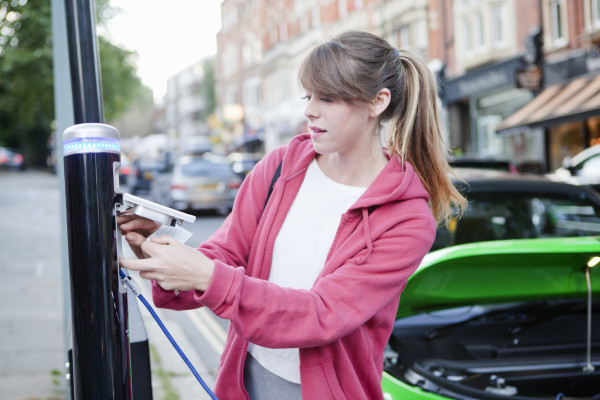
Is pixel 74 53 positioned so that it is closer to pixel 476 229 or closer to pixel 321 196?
pixel 321 196

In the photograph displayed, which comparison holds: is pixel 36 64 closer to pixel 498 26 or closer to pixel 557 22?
pixel 498 26

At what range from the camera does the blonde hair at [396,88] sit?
1.52 metres

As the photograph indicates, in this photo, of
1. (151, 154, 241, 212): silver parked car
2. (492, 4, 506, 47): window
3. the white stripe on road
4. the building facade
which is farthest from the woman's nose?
(492, 4, 506, 47): window

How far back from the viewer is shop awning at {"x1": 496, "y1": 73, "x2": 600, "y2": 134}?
14180 mm

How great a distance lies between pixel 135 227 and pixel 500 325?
2318 mm

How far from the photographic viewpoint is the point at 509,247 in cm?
252

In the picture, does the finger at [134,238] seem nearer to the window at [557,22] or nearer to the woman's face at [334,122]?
the woman's face at [334,122]

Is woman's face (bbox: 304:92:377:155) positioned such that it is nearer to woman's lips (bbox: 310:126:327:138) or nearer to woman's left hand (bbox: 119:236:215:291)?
woman's lips (bbox: 310:126:327:138)

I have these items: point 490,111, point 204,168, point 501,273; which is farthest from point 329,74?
point 490,111

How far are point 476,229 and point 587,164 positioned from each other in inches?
284

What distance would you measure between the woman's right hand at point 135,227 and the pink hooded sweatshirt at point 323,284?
0.37ft

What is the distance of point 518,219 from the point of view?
4367mm

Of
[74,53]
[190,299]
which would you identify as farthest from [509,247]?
[74,53]

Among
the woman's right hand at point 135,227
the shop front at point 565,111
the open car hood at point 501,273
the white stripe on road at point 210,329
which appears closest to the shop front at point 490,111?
the shop front at point 565,111
